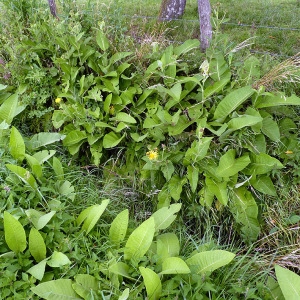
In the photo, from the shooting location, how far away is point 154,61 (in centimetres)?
328

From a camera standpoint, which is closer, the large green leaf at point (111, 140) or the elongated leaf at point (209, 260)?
the elongated leaf at point (209, 260)

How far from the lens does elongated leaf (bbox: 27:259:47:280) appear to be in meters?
1.92

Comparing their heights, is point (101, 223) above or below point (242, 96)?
below

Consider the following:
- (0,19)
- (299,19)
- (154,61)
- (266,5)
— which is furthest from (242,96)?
(266,5)

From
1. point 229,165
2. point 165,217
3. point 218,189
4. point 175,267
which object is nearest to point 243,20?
point 229,165

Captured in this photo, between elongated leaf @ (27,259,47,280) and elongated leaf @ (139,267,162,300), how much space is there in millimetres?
575

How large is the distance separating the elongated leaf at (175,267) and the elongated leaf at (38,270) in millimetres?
689

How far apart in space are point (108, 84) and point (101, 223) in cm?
134

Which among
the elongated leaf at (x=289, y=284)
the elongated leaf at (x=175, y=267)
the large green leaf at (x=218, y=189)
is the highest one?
the elongated leaf at (x=175, y=267)

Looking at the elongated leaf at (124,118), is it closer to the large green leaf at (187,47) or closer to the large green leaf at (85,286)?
the large green leaf at (187,47)

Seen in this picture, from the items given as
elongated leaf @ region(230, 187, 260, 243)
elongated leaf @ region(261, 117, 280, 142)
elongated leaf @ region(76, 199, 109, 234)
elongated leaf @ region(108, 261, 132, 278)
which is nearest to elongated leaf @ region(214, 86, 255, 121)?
elongated leaf @ region(261, 117, 280, 142)

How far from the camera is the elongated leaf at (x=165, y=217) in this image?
2.40 m

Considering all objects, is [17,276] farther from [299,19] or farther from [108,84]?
[299,19]

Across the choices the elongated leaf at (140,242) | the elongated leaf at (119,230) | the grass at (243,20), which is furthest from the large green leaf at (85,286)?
the grass at (243,20)
